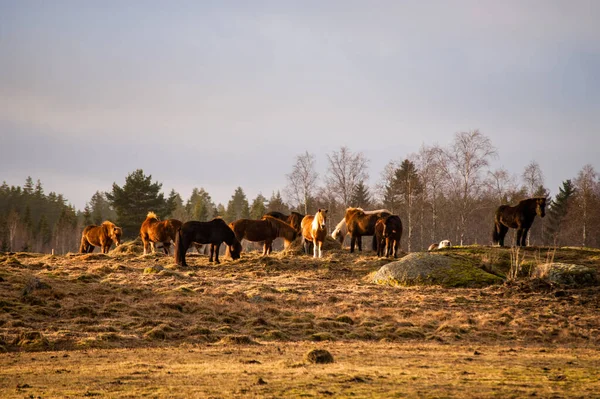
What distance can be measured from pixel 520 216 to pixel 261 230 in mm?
13483

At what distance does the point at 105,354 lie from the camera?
42.7 feet

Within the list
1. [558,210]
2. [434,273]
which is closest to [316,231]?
[434,273]

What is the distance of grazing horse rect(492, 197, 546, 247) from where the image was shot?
29.7 m

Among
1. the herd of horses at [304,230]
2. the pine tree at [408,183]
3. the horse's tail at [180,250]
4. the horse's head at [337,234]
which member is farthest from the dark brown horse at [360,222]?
the pine tree at [408,183]

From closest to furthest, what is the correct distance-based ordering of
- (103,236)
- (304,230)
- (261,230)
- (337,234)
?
(261,230) → (304,230) → (337,234) → (103,236)

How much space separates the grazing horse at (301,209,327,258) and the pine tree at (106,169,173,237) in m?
38.0

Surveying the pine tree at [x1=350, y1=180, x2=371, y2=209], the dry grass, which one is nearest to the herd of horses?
the dry grass

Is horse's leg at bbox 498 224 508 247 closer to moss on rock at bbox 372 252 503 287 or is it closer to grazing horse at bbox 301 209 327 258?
moss on rock at bbox 372 252 503 287

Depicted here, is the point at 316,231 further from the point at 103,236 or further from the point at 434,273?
the point at 103,236

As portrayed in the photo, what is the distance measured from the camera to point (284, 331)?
16.6 meters

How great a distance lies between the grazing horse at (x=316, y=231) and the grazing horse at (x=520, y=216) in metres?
8.99

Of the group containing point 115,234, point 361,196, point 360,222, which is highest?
point 361,196

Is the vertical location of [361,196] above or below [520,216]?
above

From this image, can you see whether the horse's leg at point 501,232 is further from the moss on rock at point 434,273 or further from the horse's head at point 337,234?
the horse's head at point 337,234
